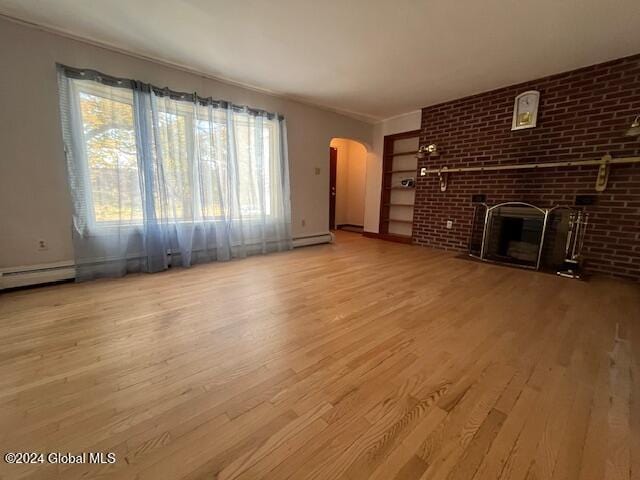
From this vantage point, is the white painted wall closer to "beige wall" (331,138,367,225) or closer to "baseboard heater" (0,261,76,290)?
"beige wall" (331,138,367,225)

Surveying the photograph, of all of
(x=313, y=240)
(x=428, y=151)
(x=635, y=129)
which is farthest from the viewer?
(x=313, y=240)

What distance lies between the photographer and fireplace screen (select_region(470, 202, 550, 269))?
134 inches

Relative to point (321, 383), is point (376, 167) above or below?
above

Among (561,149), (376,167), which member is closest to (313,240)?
(376,167)

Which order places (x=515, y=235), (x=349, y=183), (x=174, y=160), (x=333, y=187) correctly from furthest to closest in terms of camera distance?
1. (x=349, y=183)
2. (x=333, y=187)
3. (x=515, y=235)
4. (x=174, y=160)

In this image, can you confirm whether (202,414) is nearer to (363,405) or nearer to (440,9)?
(363,405)

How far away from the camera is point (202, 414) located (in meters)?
1.11

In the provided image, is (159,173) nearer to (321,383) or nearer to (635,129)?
(321,383)

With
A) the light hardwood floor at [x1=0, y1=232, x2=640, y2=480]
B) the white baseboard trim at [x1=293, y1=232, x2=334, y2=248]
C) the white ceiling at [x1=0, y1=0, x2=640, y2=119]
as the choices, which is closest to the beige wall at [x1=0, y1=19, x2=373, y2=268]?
the white ceiling at [x1=0, y1=0, x2=640, y2=119]

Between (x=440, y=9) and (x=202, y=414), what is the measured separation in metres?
3.19

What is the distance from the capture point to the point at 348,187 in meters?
7.37

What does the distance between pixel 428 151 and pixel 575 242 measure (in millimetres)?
2469

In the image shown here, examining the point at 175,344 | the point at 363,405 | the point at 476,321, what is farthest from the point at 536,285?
the point at 175,344

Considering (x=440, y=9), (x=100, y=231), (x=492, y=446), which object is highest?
(x=440, y=9)
